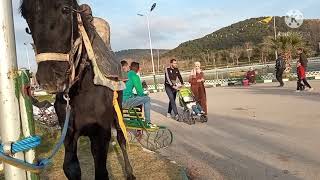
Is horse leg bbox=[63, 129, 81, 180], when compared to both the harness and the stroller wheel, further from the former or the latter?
the stroller wheel

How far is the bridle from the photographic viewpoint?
3717mm

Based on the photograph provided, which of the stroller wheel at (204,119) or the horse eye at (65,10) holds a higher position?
the horse eye at (65,10)

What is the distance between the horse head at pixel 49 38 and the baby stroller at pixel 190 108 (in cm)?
976

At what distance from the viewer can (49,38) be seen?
148 inches

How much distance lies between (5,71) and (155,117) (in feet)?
42.2

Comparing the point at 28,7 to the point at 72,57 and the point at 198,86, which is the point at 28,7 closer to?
the point at 72,57

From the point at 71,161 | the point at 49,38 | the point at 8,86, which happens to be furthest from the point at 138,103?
the point at 8,86

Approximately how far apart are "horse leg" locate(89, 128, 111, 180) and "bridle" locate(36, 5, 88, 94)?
2.67 ft

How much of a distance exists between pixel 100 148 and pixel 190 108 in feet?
28.6

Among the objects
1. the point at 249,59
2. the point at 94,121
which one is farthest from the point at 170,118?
the point at 249,59

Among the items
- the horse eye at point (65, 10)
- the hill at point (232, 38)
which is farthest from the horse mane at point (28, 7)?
the hill at point (232, 38)

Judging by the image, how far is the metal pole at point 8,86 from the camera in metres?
3.17

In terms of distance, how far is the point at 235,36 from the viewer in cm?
11488

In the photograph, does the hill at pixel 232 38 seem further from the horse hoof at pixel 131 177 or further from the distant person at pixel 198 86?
the horse hoof at pixel 131 177
